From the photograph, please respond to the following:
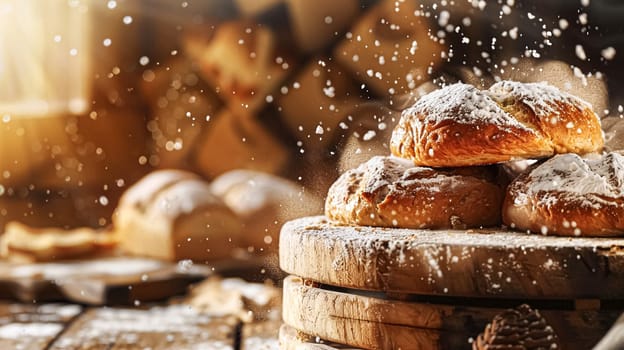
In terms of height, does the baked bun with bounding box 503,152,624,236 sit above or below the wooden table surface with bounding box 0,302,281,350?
above

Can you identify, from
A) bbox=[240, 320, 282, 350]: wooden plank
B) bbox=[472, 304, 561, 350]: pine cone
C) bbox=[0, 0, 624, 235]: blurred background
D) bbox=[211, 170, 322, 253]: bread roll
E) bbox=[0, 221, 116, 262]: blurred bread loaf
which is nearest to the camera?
bbox=[472, 304, 561, 350]: pine cone

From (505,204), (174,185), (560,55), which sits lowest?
(174,185)

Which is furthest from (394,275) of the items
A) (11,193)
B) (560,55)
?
(11,193)

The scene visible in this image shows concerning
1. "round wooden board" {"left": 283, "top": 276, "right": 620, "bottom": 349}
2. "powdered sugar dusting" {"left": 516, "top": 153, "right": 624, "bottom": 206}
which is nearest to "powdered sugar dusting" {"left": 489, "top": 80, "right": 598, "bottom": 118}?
"powdered sugar dusting" {"left": 516, "top": 153, "right": 624, "bottom": 206}

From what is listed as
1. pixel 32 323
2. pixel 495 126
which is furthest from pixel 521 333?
pixel 32 323

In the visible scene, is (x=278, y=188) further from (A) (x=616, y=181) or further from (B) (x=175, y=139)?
(A) (x=616, y=181)

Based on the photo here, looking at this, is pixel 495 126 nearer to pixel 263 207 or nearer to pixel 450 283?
pixel 450 283

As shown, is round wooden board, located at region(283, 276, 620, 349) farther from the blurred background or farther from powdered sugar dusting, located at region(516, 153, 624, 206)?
the blurred background

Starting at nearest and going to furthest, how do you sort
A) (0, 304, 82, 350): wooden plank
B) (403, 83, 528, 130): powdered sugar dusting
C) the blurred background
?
(403, 83, 528, 130): powdered sugar dusting < (0, 304, 82, 350): wooden plank < the blurred background
